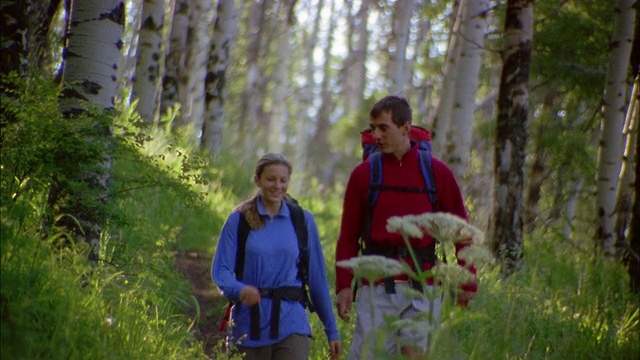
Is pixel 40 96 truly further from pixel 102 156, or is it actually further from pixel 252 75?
pixel 252 75

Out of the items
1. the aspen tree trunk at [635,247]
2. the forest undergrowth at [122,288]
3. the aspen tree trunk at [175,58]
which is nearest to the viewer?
the forest undergrowth at [122,288]

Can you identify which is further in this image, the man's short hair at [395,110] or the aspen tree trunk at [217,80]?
the aspen tree trunk at [217,80]

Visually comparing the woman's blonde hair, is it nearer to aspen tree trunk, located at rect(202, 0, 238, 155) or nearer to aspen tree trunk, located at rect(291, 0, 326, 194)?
aspen tree trunk, located at rect(202, 0, 238, 155)

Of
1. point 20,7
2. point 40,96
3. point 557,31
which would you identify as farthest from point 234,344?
point 557,31

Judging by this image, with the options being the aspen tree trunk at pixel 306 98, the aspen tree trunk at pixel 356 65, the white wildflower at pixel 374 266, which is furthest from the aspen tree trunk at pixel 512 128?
the aspen tree trunk at pixel 306 98

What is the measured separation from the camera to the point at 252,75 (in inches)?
1414

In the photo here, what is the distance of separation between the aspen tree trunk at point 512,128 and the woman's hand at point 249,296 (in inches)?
235

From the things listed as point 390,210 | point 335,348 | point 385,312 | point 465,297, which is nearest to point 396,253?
point 390,210

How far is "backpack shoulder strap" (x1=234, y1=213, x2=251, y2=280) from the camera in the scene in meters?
4.84

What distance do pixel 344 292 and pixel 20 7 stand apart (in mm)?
3080

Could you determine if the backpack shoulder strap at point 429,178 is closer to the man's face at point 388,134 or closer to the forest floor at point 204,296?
the man's face at point 388,134

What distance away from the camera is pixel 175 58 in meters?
15.4

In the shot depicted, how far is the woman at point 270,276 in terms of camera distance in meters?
4.71

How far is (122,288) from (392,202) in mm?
1797
